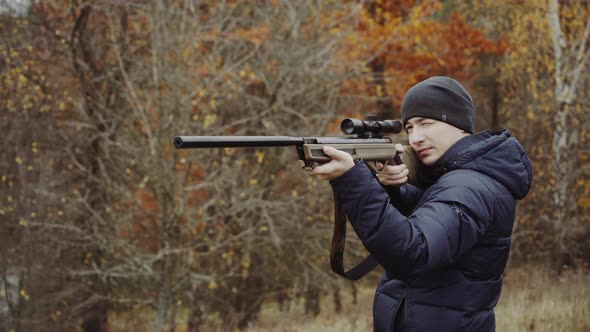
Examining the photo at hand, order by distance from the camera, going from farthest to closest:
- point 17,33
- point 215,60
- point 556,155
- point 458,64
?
point 458,64, point 556,155, point 17,33, point 215,60

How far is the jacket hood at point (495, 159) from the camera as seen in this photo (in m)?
2.24

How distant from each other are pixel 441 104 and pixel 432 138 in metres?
0.15

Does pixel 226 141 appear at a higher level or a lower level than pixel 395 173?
higher

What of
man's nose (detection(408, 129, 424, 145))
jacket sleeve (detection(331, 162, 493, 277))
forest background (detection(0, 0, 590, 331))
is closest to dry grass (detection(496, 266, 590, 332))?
forest background (detection(0, 0, 590, 331))

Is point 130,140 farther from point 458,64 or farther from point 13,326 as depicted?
point 458,64

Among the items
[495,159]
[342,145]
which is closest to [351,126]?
[342,145]

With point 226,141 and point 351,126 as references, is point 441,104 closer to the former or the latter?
point 351,126

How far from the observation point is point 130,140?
9953 mm

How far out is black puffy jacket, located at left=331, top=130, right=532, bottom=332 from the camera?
1.88m

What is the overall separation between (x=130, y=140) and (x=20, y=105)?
247 cm

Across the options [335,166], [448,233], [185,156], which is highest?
[335,166]

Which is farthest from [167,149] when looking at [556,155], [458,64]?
[458,64]

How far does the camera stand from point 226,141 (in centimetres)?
191

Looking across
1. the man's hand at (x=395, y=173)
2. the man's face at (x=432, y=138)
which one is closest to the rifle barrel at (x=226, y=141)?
the man's hand at (x=395, y=173)
